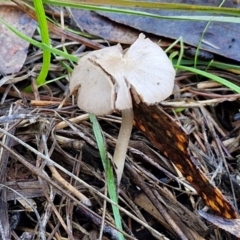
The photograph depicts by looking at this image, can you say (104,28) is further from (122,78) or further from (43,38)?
(122,78)

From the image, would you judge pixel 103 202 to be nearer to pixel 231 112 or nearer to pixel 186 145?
pixel 186 145

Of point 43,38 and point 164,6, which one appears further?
point 164,6

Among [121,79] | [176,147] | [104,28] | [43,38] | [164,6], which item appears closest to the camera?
[121,79]

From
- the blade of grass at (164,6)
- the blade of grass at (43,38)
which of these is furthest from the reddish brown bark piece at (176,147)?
the blade of grass at (164,6)

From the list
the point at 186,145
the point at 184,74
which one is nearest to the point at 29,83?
the point at 184,74

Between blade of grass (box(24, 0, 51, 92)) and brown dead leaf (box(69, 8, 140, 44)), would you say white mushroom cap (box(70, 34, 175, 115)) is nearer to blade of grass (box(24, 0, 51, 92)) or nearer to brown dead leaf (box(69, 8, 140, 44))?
blade of grass (box(24, 0, 51, 92))

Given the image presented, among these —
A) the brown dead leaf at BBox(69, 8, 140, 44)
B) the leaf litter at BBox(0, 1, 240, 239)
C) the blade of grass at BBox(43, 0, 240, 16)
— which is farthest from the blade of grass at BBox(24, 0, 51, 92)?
the brown dead leaf at BBox(69, 8, 140, 44)

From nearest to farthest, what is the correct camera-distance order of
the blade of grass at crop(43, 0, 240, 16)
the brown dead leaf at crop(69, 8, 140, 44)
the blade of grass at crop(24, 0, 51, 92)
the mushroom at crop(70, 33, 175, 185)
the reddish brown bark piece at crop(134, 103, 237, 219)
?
the mushroom at crop(70, 33, 175, 185) < the reddish brown bark piece at crop(134, 103, 237, 219) < the blade of grass at crop(24, 0, 51, 92) < the blade of grass at crop(43, 0, 240, 16) < the brown dead leaf at crop(69, 8, 140, 44)

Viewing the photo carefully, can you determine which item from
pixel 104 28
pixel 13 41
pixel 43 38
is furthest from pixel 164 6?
pixel 13 41
